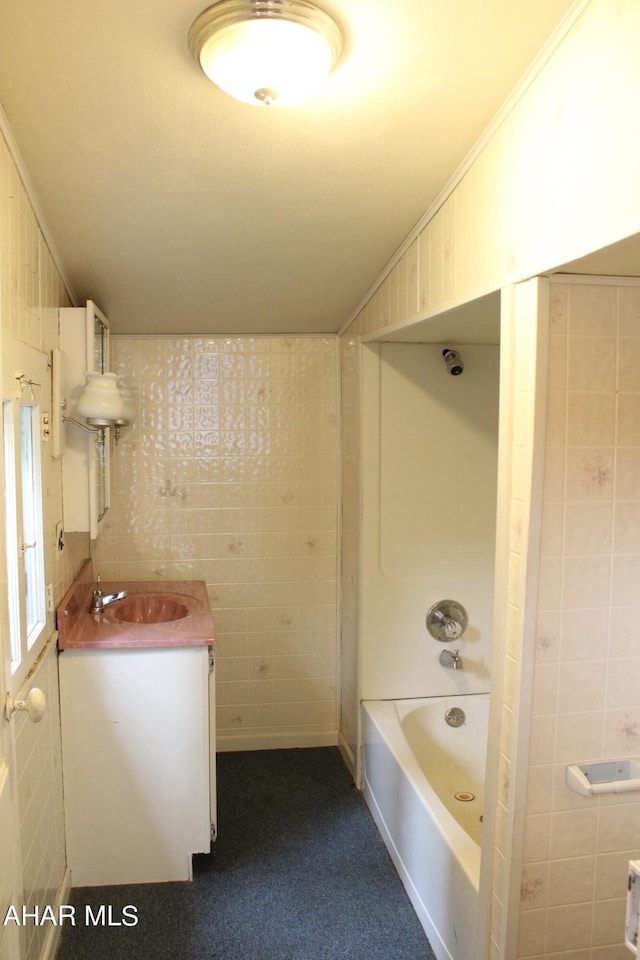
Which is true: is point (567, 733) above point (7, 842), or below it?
above

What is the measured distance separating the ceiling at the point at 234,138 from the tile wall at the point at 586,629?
0.49 meters

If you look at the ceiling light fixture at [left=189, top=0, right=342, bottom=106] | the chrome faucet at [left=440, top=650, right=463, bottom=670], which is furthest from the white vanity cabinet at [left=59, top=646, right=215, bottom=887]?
the ceiling light fixture at [left=189, top=0, right=342, bottom=106]

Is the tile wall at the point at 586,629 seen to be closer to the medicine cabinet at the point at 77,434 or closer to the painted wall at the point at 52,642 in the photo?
the painted wall at the point at 52,642

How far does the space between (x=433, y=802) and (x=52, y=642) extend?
1.28 metres

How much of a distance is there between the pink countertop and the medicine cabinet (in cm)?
29

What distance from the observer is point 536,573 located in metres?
1.40

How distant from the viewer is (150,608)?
9.19 feet

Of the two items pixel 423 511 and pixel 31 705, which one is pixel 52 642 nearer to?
pixel 31 705

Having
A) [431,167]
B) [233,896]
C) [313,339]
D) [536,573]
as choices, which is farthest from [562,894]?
[313,339]

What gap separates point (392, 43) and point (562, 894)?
177 cm

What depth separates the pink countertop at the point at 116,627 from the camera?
2176 millimetres

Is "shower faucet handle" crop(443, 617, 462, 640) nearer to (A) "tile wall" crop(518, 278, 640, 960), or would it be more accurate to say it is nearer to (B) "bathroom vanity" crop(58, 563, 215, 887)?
(B) "bathroom vanity" crop(58, 563, 215, 887)

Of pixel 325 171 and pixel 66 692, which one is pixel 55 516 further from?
pixel 325 171

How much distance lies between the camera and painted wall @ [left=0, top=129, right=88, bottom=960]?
1528 millimetres
